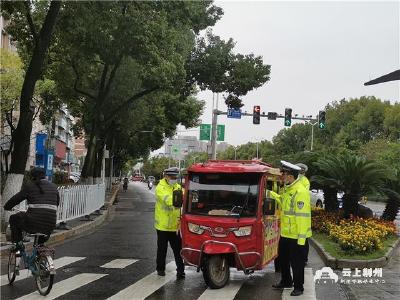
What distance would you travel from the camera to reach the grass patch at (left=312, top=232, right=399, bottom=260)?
38.7 feet

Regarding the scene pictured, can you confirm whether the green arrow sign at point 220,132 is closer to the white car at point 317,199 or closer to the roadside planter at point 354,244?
the white car at point 317,199

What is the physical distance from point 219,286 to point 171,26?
11840 mm

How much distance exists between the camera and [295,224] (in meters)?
8.69

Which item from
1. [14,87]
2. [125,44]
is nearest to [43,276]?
[125,44]

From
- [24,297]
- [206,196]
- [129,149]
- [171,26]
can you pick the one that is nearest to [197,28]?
[171,26]

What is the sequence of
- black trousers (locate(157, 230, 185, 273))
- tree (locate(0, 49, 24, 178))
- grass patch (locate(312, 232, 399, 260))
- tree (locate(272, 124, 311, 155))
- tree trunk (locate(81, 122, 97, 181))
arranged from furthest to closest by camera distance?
tree (locate(272, 124, 311, 155)), tree (locate(0, 49, 24, 178)), tree trunk (locate(81, 122, 97, 181)), grass patch (locate(312, 232, 399, 260)), black trousers (locate(157, 230, 185, 273))

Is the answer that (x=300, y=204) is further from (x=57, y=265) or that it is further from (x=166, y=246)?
(x=57, y=265)

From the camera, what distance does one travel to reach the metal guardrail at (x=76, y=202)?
15.8 m

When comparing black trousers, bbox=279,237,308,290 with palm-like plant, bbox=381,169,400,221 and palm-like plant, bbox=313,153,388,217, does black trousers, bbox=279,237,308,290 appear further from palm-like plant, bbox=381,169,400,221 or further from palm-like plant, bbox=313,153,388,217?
palm-like plant, bbox=381,169,400,221

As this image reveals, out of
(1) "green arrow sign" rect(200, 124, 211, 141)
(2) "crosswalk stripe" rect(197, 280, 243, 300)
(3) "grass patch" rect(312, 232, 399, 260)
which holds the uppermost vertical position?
(1) "green arrow sign" rect(200, 124, 211, 141)

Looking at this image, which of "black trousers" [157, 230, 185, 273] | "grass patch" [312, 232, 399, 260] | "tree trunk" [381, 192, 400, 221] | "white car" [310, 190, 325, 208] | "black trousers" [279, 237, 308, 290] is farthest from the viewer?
"white car" [310, 190, 325, 208]

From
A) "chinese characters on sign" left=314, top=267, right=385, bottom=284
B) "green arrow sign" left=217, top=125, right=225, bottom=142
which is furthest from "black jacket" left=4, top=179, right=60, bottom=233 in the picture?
"green arrow sign" left=217, top=125, right=225, bottom=142

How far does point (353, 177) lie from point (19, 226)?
1055cm

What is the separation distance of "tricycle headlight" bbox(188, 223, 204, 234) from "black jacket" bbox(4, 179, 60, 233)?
7.15 feet
